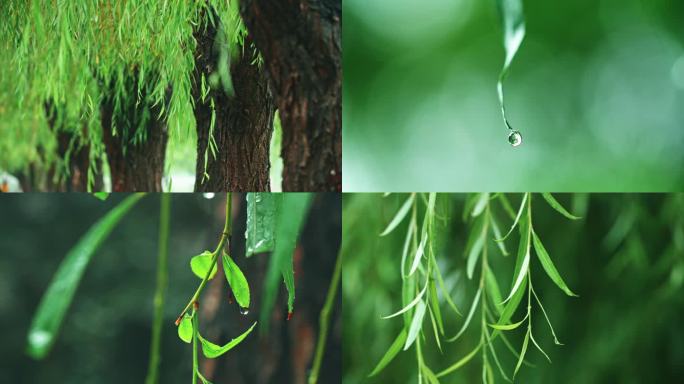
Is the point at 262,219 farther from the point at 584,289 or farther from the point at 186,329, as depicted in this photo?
the point at 584,289

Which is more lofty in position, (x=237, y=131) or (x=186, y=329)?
(x=237, y=131)

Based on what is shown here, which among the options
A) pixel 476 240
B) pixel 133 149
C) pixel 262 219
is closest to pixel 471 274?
pixel 476 240

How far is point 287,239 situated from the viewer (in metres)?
0.89

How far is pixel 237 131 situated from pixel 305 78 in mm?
118

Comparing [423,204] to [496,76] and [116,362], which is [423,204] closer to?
[496,76]

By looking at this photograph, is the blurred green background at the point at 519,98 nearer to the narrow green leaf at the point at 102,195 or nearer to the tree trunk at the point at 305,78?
the tree trunk at the point at 305,78

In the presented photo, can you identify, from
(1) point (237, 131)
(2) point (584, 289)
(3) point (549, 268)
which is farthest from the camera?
(2) point (584, 289)

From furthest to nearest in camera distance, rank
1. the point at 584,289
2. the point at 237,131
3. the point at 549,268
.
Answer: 1. the point at 584,289
2. the point at 237,131
3. the point at 549,268

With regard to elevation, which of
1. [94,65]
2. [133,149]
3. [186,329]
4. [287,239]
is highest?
[94,65]

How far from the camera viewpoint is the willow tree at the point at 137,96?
3.21 ft

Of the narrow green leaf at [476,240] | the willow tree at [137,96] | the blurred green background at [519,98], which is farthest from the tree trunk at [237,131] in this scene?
the narrow green leaf at [476,240]

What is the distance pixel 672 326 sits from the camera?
3.56 feet

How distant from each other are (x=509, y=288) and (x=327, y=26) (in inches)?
18.9

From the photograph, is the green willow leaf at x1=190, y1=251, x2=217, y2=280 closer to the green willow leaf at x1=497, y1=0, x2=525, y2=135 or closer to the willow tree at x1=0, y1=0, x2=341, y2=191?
the willow tree at x1=0, y1=0, x2=341, y2=191
